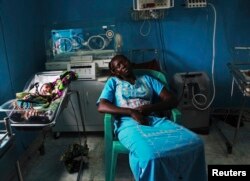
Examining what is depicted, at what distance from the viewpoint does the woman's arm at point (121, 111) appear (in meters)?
1.99

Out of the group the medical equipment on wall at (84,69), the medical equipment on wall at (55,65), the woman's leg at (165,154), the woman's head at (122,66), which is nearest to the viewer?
the woman's leg at (165,154)

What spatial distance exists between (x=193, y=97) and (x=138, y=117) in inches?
34.8

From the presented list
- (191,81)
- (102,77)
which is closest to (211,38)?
(191,81)

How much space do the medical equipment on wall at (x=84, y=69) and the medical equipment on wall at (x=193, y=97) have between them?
80 cm

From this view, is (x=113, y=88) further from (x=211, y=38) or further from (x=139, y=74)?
(x=211, y=38)

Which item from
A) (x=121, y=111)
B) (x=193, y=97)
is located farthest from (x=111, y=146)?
(x=193, y=97)

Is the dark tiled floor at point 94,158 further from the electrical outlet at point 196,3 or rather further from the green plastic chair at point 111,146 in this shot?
the electrical outlet at point 196,3

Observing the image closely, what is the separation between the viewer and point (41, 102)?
1.87 meters

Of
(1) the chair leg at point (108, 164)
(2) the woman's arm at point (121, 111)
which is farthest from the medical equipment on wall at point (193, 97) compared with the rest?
(1) the chair leg at point (108, 164)

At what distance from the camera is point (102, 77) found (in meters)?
2.68

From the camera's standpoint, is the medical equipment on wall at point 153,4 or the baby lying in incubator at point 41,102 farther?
the medical equipment on wall at point 153,4

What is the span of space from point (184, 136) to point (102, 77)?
3.83 ft

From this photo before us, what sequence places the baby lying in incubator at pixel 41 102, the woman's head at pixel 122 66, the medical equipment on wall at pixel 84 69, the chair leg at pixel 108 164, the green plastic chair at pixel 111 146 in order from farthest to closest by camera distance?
the medical equipment on wall at pixel 84 69, the woman's head at pixel 122 66, the chair leg at pixel 108 164, the green plastic chair at pixel 111 146, the baby lying in incubator at pixel 41 102

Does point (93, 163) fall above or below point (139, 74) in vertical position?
below
